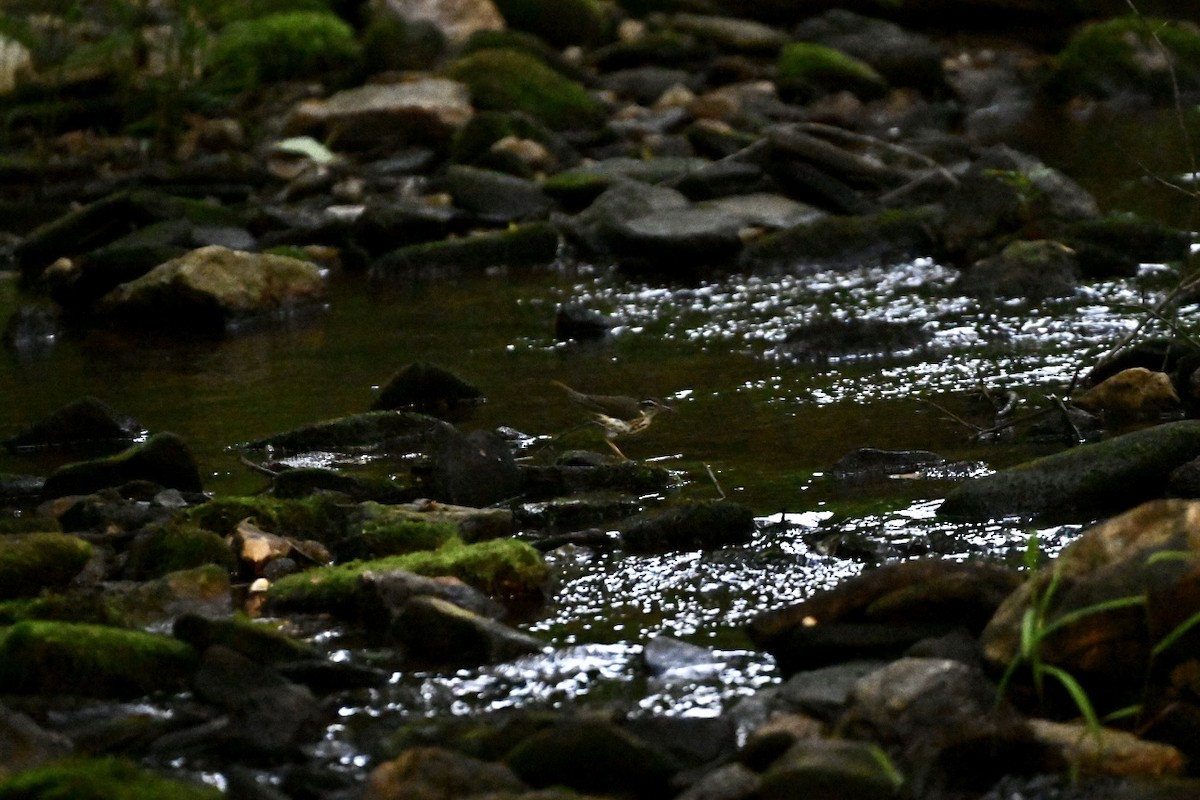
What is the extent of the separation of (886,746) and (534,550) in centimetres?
130

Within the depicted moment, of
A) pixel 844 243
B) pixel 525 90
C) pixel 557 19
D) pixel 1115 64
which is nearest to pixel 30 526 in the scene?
pixel 844 243

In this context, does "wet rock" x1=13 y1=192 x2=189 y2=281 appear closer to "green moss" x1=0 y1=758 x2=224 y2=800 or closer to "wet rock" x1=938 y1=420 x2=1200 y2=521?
"wet rock" x1=938 y1=420 x2=1200 y2=521

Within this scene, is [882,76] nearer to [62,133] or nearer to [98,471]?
[62,133]

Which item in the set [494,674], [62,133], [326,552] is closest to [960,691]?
[494,674]

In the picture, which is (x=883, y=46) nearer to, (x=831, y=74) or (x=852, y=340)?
(x=831, y=74)

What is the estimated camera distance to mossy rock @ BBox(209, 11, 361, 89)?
1509cm

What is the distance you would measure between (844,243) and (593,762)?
6567 mm

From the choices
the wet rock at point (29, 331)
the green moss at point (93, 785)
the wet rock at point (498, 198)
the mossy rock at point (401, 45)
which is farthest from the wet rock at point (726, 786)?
the mossy rock at point (401, 45)

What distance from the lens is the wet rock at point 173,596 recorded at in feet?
12.3

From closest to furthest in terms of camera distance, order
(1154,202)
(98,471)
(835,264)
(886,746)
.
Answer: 1. (886,746)
2. (98,471)
3. (835,264)
4. (1154,202)

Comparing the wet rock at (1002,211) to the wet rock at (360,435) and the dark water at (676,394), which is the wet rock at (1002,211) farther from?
the wet rock at (360,435)

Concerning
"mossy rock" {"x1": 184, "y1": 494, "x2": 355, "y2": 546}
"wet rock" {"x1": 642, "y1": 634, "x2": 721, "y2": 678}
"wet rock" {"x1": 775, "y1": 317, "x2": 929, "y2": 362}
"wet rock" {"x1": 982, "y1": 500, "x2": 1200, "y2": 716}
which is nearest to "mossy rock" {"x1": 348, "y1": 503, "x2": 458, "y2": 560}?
"mossy rock" {"x1": 184, "y1": 494, "x2": 355, "y2": 546}

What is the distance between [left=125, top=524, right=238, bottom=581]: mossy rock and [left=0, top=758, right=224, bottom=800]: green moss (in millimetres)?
1344

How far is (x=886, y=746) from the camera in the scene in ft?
9.28
